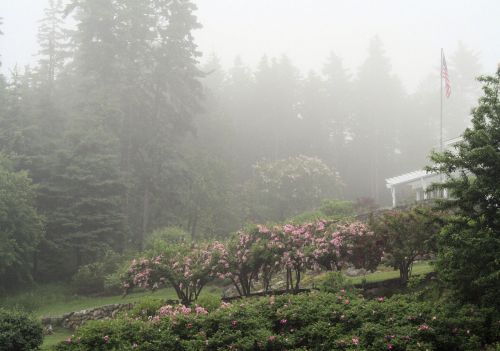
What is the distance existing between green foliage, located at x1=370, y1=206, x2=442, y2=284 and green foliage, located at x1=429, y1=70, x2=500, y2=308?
411 cm

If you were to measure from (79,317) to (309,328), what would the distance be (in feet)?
37.7

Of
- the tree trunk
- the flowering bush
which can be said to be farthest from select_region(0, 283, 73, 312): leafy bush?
the flowering bush

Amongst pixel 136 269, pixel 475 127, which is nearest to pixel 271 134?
pixel 136 269

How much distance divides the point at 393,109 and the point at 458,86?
14.5 m

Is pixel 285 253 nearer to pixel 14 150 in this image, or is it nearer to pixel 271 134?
pixel 14 150

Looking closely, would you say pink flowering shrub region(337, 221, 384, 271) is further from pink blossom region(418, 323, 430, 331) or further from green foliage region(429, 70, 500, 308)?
pink blossom region(418, 323, 430, 331)

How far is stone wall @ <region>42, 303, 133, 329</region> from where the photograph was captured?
18.0 m

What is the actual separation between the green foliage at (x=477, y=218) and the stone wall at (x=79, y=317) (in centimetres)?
1248

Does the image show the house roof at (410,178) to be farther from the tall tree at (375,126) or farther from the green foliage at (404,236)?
the green foliage at (404,236)

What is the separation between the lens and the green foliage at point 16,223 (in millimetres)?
21469

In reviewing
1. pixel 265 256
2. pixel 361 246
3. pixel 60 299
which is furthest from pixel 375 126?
pixel 265 256

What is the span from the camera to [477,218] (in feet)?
29.8

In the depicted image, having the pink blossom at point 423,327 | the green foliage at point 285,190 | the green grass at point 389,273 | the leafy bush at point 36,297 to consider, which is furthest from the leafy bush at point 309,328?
the green foliage at point 285,190

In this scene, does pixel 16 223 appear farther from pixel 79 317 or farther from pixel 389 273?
pixel 389 273
